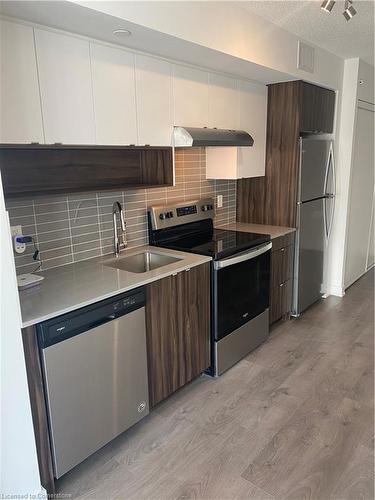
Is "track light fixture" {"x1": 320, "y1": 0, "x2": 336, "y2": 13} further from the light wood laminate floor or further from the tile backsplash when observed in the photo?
the light wood laminate floor

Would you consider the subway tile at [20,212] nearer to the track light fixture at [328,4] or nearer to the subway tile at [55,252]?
the subway tile at [55,252]

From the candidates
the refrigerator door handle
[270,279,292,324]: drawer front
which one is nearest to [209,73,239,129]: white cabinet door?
the refrigerator door handle

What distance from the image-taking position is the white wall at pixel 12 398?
57.8 inches

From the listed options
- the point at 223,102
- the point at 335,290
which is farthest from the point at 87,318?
the point at 335,290

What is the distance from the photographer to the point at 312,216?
365cm

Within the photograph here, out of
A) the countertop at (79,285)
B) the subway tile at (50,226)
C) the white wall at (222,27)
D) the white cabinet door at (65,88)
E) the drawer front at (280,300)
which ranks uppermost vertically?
the white wall at (222,27)

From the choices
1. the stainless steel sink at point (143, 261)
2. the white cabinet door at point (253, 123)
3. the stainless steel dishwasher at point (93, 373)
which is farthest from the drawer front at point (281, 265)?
the stainless steel dishwasher at point (93, 373)

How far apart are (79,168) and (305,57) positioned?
2.12 metres

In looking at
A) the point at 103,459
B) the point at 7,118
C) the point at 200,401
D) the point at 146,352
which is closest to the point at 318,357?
the point at 200,401

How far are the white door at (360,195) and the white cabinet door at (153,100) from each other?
8.10 ft

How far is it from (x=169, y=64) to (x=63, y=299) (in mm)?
1639

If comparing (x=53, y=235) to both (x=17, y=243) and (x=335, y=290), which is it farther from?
(x=335, y=290)

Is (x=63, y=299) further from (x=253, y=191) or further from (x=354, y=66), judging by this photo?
(x=354, y=66)

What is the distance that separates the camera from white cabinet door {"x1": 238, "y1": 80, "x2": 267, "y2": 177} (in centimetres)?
312
